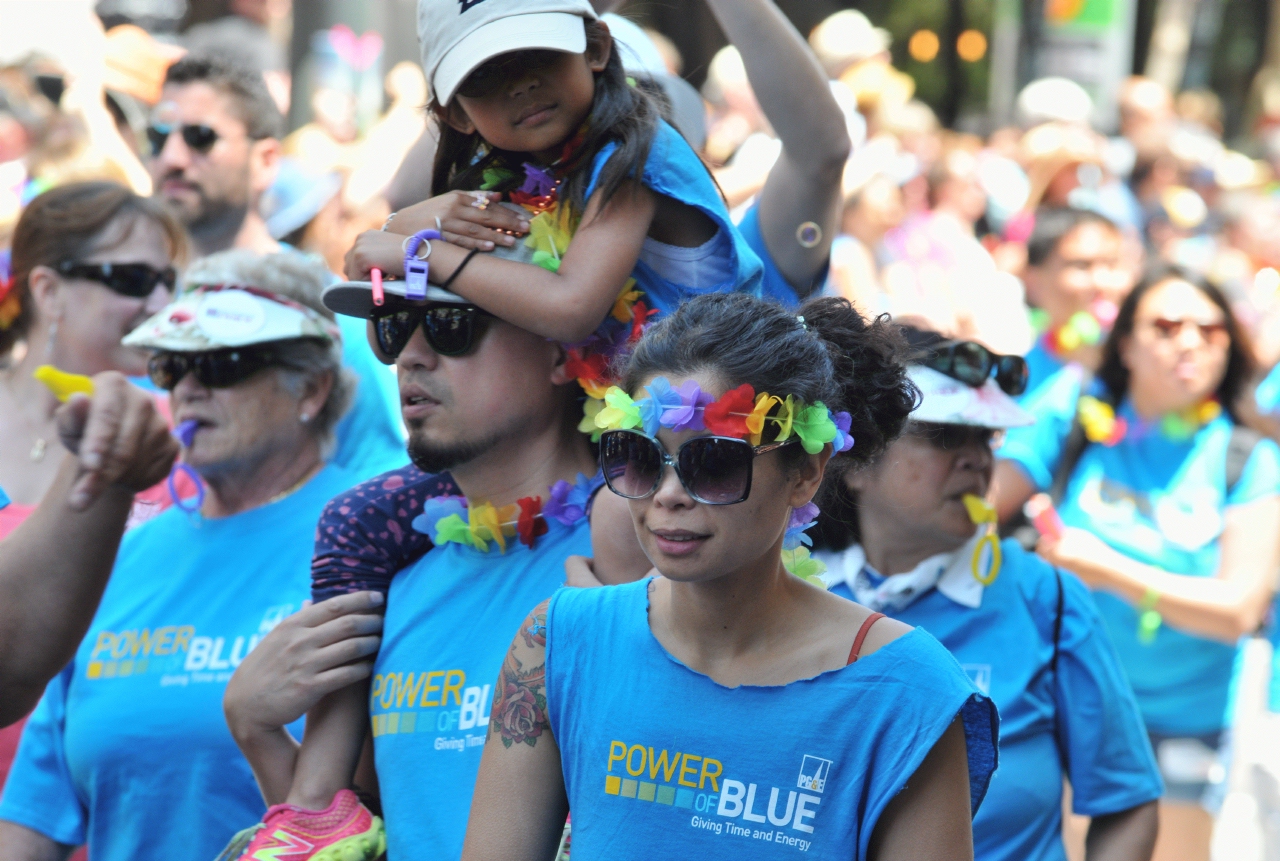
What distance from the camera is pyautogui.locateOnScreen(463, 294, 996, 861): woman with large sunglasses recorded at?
186cm

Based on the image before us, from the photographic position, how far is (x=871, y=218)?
827 centimetres

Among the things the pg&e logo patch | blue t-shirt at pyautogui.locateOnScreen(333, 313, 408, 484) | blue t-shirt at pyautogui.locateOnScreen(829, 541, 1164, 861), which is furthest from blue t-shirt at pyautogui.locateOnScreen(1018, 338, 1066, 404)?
the pg&e logo patch

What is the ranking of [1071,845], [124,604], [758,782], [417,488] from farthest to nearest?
[1071,845] → [124,604] → [417,488] → [758,782]

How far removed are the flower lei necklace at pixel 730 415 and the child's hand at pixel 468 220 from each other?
2.09 ft

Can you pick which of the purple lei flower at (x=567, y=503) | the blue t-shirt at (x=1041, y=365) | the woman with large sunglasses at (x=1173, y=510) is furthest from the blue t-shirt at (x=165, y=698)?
the blue t-shirt at (x=1041, y=365)

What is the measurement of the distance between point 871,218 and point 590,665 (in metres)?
6.58

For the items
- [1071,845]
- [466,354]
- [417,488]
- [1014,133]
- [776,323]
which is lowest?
[1071,845]

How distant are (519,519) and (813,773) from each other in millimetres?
939

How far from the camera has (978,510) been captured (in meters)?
3.15

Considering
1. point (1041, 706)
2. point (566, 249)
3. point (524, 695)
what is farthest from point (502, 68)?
point (1041, 706)

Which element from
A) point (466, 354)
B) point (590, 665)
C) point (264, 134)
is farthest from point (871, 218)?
point (590, 665)

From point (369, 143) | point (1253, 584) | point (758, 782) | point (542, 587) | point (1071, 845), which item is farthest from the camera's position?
point (369, 143)

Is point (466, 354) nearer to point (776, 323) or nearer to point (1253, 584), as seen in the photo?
point (776, 323)

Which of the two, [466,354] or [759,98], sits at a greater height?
[759,98]
